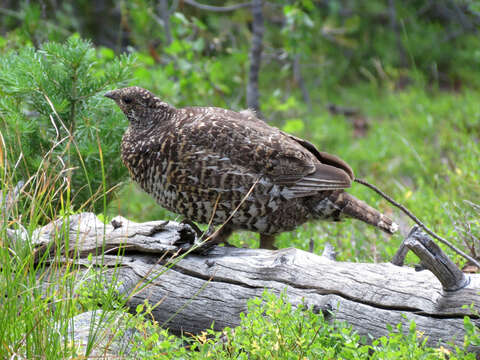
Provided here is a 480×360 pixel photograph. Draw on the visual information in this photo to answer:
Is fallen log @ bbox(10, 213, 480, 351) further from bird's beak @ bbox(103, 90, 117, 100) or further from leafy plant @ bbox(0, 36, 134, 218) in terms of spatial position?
bird's beak @ bbox(103, 90, 117, 100)

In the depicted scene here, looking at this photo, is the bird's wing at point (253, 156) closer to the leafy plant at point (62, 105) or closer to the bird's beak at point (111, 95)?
the bird's beak at point (111, 95)

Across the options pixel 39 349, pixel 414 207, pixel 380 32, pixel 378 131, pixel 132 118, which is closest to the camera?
pixel 39 349

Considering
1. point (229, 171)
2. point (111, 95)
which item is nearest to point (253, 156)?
point (229, 171)

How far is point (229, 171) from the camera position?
3604mm

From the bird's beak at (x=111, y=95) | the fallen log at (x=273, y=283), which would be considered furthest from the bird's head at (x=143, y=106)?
the fallen log at (x=273, y=283)

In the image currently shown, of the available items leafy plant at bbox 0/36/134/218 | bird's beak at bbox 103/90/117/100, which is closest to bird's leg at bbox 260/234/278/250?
leafy plant at bbox 0/36/134/218

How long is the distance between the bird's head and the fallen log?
2.35ft

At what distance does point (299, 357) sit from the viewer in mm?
2537

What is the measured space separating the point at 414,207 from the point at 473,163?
2.35ft

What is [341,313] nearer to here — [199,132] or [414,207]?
[199,132]

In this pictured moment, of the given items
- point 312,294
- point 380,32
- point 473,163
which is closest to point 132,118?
point 312,294

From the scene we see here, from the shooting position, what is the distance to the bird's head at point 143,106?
397 centimetres

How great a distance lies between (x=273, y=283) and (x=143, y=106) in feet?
5.12

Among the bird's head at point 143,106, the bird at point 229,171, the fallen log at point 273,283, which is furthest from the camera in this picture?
the bird's head at point 143,106
